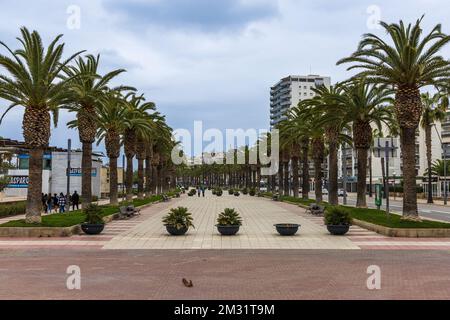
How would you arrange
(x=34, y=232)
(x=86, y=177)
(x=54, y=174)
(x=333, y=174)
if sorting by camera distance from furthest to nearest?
(x=54, y=174), (x=333, y=174), (x=86, y=177), (x=34, y=232)


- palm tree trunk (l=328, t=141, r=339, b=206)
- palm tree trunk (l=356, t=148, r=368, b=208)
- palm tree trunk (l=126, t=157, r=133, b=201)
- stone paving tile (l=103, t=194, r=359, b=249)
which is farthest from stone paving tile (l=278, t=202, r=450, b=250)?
palm tree trunk (l=126, t=157, r=133, b=201)

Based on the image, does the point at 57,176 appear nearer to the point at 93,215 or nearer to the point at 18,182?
the point at 18,182

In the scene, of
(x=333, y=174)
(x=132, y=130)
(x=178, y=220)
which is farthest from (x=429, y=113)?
(x=178, y=220)

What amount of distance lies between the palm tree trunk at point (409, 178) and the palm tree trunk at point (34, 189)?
16.8m

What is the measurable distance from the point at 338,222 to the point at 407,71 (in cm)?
817

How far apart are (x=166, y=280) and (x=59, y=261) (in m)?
4.68

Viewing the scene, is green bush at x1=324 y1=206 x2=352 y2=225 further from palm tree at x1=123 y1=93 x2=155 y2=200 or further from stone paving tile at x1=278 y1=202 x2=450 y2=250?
palm tree at x1=123 y1=93 x2=155 y2=200

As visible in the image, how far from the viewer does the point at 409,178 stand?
24.6m

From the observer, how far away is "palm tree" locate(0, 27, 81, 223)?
Answer: 23172 millimetres

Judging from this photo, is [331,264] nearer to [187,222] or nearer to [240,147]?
[187,222]

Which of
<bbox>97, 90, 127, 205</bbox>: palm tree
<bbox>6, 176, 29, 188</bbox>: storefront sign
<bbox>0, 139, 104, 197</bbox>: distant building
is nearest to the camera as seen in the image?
<bbox>97, 90, 127, 205</bbox>: palm tree

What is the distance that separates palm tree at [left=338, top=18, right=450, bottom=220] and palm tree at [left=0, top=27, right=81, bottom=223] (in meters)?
14.2
